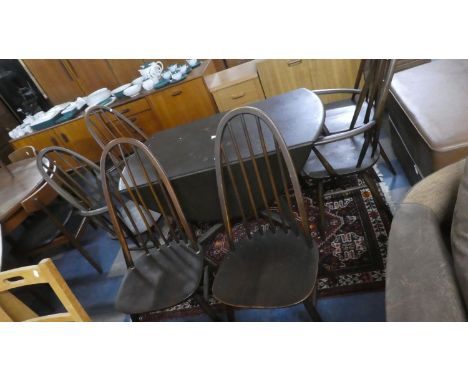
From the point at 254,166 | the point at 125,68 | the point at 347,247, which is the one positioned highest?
the point at 125,68

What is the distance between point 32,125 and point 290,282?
131 inches

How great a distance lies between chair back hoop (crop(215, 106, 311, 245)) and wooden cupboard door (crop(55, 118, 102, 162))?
2152mm

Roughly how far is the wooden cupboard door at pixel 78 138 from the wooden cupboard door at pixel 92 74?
0.52m

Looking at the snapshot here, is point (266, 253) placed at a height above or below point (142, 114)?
below

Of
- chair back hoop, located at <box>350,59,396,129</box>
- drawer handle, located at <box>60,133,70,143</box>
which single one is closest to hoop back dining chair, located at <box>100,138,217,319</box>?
chair back hoop, located at <box>350,59,396,129</box>

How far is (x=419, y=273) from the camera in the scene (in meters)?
0.70

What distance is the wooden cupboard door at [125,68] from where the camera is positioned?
3273 mm

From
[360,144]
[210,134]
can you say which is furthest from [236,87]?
[360,144]

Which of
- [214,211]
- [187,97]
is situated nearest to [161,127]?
[187,97]

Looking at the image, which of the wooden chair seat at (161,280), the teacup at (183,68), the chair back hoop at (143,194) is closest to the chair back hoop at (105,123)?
the chair back hoop at (143,194)

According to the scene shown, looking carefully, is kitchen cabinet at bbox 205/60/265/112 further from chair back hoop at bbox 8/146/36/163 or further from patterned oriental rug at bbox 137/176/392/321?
chair back hoop at bbox 8/146/36/163

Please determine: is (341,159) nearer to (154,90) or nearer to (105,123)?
(105,123)

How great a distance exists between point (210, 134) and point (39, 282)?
1.17m

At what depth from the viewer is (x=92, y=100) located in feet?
10.3
